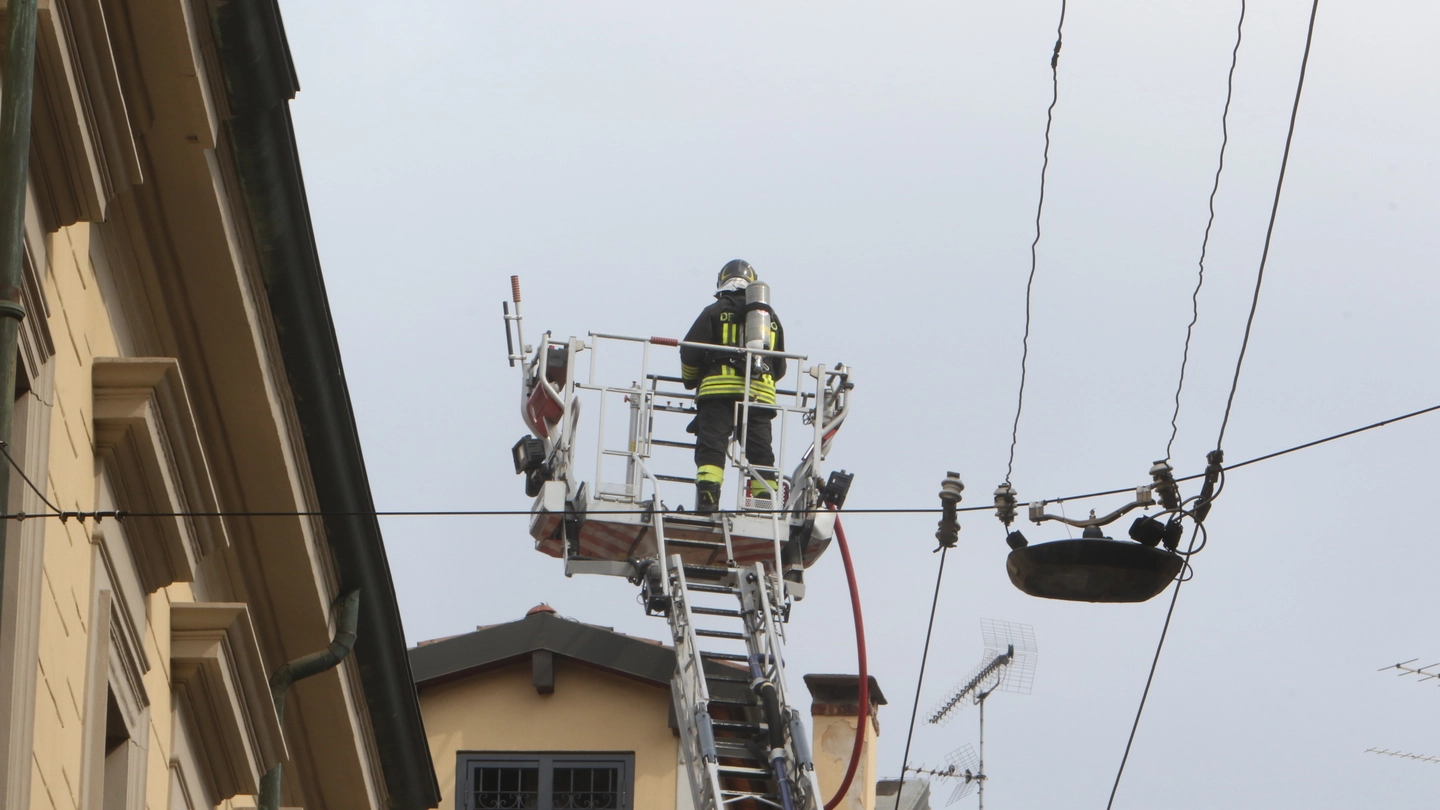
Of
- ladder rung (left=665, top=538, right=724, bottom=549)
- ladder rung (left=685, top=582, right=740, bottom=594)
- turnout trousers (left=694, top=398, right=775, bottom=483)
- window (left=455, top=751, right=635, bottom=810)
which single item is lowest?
window (left=455, top=751, right=635, bottom=810)

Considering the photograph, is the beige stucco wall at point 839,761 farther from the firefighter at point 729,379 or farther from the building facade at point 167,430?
the building facade at point 167,430

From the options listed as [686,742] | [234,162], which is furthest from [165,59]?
[686,742]

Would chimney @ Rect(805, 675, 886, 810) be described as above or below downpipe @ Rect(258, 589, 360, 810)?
above

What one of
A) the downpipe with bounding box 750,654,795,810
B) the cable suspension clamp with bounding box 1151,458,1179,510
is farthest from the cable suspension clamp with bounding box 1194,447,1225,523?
the downpipe with bounding box 750,654,795,810

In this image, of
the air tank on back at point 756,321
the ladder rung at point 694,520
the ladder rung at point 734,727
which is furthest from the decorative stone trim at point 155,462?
the air tank on back at point 756,321

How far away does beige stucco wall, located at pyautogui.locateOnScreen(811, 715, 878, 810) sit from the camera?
15.6m

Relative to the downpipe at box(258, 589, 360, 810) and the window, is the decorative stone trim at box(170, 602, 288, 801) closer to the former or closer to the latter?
the downpipe at box(258, 589, 360, 810)

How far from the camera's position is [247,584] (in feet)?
30.7

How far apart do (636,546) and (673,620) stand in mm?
1125

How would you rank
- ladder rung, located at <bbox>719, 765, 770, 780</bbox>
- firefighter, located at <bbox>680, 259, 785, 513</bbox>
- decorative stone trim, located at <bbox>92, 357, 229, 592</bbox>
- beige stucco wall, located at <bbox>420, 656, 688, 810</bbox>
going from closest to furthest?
1. decorative stone trim, located at <bbox>92, 357, 229, 592</bbox>
2. ladder rung, located at <bbox>719, 765, 770, 780</bbox>
3. beige stucco wall, located at <bbox>420, 656, 688, 810</bbox>
4. firefighter, located at <bbox>680, 259, 785, 513</bbox>

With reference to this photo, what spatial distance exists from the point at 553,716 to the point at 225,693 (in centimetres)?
703

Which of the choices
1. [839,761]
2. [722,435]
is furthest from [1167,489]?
[722,435]

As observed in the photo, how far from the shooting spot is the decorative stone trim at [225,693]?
825 centimetres

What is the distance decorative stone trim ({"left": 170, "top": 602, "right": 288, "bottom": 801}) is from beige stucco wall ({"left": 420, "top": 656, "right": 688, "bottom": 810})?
599 cm
